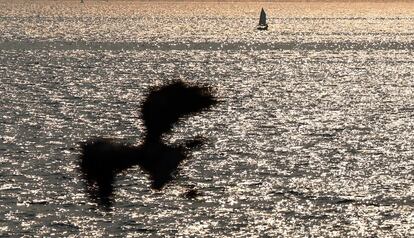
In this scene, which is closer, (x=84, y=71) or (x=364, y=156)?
(x=364, y=156)

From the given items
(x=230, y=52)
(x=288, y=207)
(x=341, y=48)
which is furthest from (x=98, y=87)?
(x=341, y=48)

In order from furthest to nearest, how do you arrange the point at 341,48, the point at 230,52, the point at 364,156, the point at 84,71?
the point at 341,48
the point at 230,52
the point at 84,71
the point at 364,156

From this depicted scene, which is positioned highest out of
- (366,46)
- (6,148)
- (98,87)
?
(6,148)

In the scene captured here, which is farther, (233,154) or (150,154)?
(233,154)

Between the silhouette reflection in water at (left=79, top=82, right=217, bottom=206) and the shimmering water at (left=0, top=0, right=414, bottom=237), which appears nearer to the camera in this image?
the shimmering water at (left=0, top=0, right=414, bottom=237)

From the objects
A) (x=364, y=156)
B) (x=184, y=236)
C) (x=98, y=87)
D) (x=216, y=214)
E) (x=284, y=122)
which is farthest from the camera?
(x=98, y=87)

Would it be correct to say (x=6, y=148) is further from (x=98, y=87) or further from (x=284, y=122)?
(x=98, y=87)

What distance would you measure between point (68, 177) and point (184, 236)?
1133 cm

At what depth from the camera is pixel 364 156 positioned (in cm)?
4744

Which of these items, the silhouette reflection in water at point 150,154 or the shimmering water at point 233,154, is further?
the silhouette reflection in water at point 150,154

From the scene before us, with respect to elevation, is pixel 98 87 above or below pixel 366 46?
above

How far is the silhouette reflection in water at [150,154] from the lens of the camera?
34503mm

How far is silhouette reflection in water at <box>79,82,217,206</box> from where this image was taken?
113 feet

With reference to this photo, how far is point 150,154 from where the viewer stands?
46625mm
